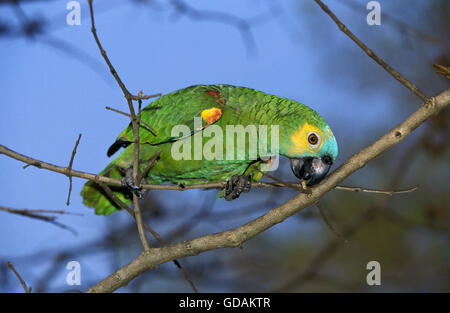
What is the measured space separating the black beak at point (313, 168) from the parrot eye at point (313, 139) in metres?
0.14

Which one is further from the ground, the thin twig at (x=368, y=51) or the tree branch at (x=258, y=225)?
the thin twig at (x=368, y=51)

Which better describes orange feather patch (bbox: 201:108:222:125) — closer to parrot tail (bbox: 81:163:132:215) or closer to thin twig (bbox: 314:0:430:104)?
parrot tail (bbox: 81:163:132:215)

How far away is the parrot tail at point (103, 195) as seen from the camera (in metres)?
3.74

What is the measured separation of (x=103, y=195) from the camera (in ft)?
12.5

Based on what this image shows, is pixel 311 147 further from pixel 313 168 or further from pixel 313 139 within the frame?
pixel 313 168

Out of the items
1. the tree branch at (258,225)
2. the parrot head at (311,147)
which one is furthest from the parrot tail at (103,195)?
the parrot head at (311,147)

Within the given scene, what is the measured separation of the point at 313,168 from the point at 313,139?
24 centimetres

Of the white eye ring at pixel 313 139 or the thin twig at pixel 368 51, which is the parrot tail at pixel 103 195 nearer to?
the white eye ring at pixel 313 139

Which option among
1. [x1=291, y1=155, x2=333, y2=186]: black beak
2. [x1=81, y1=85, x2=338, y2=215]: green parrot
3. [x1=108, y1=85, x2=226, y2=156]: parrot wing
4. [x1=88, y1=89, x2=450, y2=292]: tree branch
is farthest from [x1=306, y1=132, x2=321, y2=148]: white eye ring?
[x1=108, y1=85, x2=226, y2=156]: parrot wing

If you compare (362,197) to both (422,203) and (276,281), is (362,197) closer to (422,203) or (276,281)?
(422,203)

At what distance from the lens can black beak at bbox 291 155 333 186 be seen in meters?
3.09

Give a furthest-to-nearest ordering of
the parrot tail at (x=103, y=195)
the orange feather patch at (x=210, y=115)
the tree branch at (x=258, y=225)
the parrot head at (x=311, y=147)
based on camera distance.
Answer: the parrot tail at (x=103, y=195), the orange feather patch at (x=210, y=115), the parrot head at (x=311, y=147), the tree branch at (x=258, y=225)

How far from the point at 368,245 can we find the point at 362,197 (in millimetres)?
784

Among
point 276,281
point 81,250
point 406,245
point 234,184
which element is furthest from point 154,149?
point 406,245
